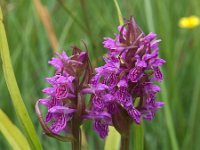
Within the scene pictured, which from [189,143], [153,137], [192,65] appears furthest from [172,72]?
[192,65]

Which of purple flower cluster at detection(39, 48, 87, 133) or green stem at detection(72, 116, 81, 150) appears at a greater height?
purple flower cluster at detection(39, 48, 87, 133)

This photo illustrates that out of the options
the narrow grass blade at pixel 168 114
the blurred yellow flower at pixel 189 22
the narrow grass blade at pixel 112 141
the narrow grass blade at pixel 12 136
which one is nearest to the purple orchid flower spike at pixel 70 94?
the narrow grass blade at pixel 12 136

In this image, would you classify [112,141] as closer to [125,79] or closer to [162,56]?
[125,79]

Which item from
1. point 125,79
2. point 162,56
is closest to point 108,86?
point 125,79

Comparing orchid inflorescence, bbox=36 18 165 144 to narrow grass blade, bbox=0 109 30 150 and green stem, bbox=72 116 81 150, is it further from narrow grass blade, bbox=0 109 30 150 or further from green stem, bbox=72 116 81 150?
narrow grass blade, bbox=0 109 30 150

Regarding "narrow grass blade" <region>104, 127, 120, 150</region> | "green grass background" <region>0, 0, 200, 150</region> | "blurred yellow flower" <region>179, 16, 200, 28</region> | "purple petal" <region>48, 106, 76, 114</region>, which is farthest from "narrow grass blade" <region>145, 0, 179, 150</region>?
"blurred yellow flower" <region>179, 16, 200, 28</region>

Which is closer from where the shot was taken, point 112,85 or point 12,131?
point 112,85

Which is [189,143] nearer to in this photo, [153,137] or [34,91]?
[153,137]
